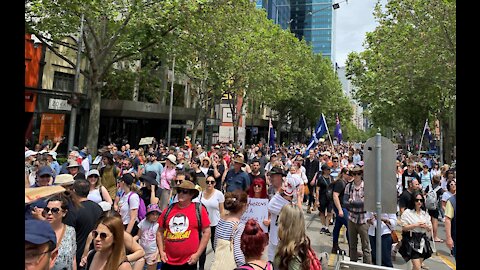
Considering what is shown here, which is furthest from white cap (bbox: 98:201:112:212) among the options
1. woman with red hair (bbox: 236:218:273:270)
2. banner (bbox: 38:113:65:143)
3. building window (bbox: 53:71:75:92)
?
building window (bbox: 53:71:75:92)

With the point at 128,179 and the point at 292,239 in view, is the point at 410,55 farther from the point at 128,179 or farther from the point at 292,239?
the point at 292,239

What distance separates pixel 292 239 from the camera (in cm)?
329

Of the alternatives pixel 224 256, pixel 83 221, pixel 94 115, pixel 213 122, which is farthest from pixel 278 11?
pixel 224 256

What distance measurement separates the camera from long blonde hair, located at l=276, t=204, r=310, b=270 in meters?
3.14

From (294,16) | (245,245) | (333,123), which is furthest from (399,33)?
(294,16)

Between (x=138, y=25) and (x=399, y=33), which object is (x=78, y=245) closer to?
(x=138, y=25)

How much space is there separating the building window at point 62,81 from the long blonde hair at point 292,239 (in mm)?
22776

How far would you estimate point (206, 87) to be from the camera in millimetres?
25359

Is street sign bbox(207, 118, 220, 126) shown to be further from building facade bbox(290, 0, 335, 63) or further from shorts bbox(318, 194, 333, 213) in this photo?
building facade bbox(290, 0, 335, 63)

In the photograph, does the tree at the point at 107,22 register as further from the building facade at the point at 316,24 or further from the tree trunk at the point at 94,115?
the building facade at the point at 316,24

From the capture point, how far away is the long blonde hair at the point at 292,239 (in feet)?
10.3

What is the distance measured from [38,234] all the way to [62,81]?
2373 cm

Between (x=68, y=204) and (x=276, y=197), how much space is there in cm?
289

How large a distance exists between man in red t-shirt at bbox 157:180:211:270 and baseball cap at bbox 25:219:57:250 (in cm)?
193
